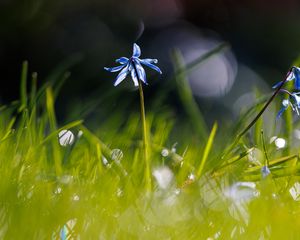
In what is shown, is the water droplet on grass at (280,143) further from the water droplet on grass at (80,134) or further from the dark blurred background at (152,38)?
the dark blurred background at (152,38)

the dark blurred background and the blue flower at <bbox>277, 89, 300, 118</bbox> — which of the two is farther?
the dark blurred background

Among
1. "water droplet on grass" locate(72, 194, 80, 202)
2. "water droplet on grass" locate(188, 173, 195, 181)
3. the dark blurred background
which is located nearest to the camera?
"water droplet on grass" locate(72, 194, 80, 202)

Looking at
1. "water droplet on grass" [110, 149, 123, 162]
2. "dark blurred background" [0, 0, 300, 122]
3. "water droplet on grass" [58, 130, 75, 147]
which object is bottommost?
"dark blurred background" [0, 0, 300, 122]

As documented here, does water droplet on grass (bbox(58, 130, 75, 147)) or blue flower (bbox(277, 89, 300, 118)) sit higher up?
blue flower (bbox(277, 89, 300, 118))

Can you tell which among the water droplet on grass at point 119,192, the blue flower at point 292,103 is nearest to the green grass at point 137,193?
the water droplet on grass at point 119,192

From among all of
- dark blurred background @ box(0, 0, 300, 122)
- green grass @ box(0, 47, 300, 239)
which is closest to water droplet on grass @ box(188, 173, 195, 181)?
green grass @ box(0, 47, 300, 239)

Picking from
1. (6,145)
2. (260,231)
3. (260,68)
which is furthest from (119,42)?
A: (260,231)

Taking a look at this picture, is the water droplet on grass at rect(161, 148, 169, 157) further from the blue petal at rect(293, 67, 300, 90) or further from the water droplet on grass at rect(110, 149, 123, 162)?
the blue petal at rect(293, 67, 300, 90)

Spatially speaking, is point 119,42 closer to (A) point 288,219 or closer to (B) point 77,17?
(B) point 77,17
